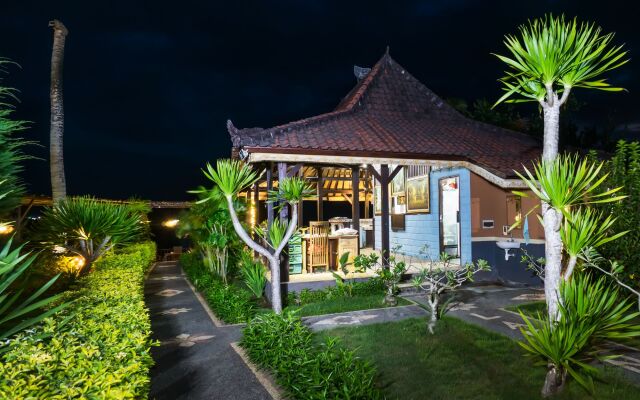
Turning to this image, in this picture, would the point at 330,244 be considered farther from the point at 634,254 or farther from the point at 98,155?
the point at 98,155

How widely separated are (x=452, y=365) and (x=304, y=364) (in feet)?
6.12

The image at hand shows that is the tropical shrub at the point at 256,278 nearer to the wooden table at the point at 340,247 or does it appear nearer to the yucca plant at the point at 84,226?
the wooden table at the point at 340,247

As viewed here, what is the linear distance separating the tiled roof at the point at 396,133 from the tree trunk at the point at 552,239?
4.62 meters

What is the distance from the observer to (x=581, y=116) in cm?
1670

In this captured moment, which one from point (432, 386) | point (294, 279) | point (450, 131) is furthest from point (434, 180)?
point (432, 386)

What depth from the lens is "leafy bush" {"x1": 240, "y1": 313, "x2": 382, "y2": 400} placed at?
3.70 meters

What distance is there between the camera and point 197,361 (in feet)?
16.9

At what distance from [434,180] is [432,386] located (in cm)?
819

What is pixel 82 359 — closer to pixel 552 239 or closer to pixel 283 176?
pixel 552 239

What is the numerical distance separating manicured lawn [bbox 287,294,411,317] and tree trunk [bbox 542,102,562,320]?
3.98 meters

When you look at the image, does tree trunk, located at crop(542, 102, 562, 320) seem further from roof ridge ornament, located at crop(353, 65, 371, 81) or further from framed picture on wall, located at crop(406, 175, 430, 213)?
roof ridge ornament, located at crop(353, 65, 371, 81)

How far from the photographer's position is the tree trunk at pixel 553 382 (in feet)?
12.4

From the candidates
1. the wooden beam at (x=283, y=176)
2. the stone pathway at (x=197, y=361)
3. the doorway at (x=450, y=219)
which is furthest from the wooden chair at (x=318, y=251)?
the doorway at (x=450, y=219)

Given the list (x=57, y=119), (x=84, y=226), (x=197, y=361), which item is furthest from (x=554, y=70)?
(x=57, y=119)
